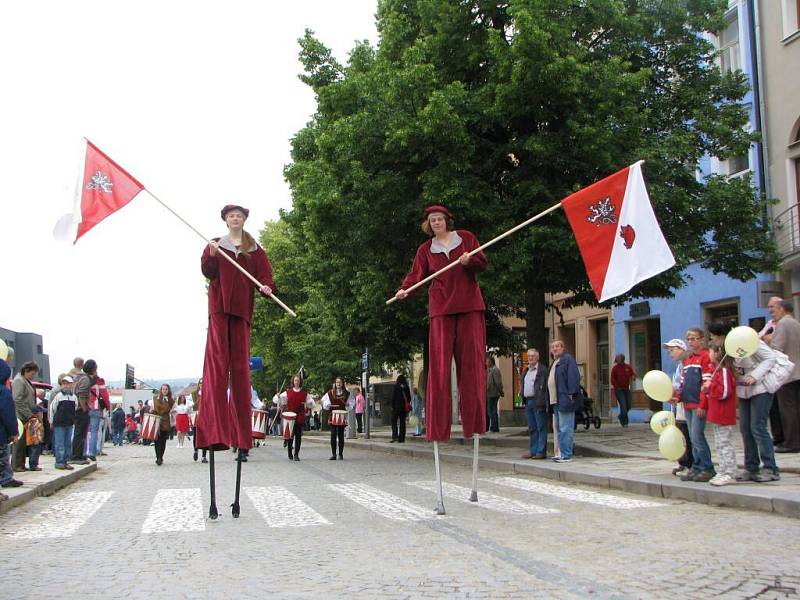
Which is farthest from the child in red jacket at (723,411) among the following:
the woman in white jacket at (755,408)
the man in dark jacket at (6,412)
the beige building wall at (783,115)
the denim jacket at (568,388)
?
the beige building wall at (783,115)

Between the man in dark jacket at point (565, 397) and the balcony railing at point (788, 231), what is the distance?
984cm

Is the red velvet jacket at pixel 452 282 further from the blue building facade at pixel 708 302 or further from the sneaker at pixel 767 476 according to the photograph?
the blue building facade at pixel 708 302

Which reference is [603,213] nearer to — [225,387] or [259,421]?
[225,387]

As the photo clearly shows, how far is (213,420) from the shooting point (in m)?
7.70

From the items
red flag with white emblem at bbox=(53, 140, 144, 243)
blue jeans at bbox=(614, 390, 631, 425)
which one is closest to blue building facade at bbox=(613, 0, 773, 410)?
blue jeans at bbox=(614, 390, 631, 425)

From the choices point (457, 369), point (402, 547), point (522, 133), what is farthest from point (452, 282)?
point (522, 133)

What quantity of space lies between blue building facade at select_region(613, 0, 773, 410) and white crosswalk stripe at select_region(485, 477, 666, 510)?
32.9 feet

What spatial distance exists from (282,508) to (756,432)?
5120 millimetres

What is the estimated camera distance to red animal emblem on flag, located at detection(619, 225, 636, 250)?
8938 mm

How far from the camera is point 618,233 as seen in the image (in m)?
8.99

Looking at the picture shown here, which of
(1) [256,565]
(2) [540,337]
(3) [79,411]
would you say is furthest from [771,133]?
(1) [256,565]

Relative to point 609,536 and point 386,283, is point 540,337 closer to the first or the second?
point 386,283

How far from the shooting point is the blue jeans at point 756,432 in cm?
940

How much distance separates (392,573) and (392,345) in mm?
20370
